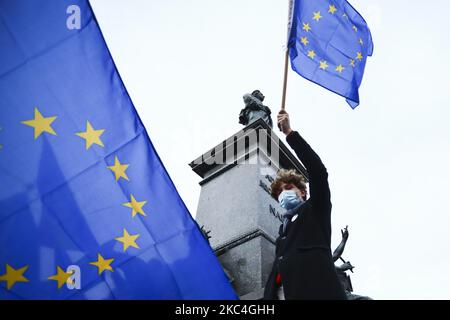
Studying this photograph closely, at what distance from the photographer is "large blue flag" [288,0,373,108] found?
193 inches

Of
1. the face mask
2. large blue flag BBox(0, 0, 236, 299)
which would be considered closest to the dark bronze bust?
the face mask

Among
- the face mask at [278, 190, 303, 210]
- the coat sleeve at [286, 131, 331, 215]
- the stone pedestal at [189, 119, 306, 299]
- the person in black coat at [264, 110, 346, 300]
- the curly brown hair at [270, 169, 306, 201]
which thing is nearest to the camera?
the person in black coat at [264, 110, 346, 300]

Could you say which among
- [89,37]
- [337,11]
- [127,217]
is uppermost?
[337,11]

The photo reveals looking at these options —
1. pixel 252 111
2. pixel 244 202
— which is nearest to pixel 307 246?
pixel 244 202

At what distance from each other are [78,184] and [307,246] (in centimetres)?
179

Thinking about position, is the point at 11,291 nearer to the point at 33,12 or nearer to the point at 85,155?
the point at 85,155

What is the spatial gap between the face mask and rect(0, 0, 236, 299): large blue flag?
33.0 inches

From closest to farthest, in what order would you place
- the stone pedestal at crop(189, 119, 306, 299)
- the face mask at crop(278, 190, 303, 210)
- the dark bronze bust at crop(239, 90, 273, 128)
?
the face mask at crop(278, 190, 303, 210) → the stone pedestal at crop(189, 119, 306, 299) → the dark bronze bust at crop(239, 90, 273, 128)

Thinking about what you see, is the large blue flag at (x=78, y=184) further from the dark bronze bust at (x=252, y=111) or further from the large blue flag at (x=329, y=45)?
the dark bronze bust at (x=252, y=111)

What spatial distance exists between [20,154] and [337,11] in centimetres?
445

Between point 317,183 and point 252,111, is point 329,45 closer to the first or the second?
point 252,111

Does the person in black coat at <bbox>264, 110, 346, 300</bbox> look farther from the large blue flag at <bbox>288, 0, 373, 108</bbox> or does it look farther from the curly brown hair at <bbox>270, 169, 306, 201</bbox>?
the large blue flag at <bbox>288, 0, 373, 108</bbox>

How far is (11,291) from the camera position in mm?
2637
